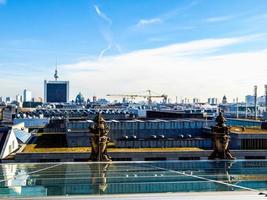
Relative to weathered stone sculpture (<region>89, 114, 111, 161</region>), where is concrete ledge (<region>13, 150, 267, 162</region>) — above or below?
below

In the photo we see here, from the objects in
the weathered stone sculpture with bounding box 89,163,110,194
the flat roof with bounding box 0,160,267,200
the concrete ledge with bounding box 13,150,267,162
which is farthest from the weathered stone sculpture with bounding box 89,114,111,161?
the concrete ledge with bounding box 13,150,267,162

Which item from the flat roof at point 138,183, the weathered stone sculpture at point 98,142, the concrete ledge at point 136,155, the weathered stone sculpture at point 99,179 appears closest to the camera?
the flat roof at point 138,183

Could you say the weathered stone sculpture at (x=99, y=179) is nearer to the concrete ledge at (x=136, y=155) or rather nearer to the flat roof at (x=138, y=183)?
the flat roof at (x=138, y=183)

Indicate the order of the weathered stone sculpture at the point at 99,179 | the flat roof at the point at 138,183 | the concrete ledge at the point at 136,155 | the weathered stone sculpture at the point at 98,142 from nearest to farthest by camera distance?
1. the flat roof at the point at 138,183
2. the weathered stone sculpture at the point at 99,179
3. the weathered stone sculpture at the point at 98,142
4. the concrete ledge at the point at 136,155

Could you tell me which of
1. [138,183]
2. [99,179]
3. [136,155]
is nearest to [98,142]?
[99,179]

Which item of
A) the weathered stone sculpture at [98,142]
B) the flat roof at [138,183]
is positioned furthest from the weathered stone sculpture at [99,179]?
the weathered stone sculpture at [98,142]

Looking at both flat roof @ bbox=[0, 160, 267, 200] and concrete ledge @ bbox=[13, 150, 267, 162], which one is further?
concrete ledge @ bbox=[13, 150, 267, 162]

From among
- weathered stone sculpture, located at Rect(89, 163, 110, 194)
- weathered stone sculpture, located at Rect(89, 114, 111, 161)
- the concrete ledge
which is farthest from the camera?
the concrete ledge

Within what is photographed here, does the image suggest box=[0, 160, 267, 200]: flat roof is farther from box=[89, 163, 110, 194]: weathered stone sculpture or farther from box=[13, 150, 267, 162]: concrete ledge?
box=[13, 150, 267, 162]: concrete ledge

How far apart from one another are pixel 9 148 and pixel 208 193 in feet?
167

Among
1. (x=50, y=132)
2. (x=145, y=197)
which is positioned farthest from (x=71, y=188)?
(x=50, y=132)

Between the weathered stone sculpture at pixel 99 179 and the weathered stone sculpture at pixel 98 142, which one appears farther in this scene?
the weathered stone sculpture at pixel 98 142

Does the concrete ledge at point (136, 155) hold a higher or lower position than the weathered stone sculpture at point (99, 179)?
lower

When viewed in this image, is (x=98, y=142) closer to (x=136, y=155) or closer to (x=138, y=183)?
(x=138, y=183)
